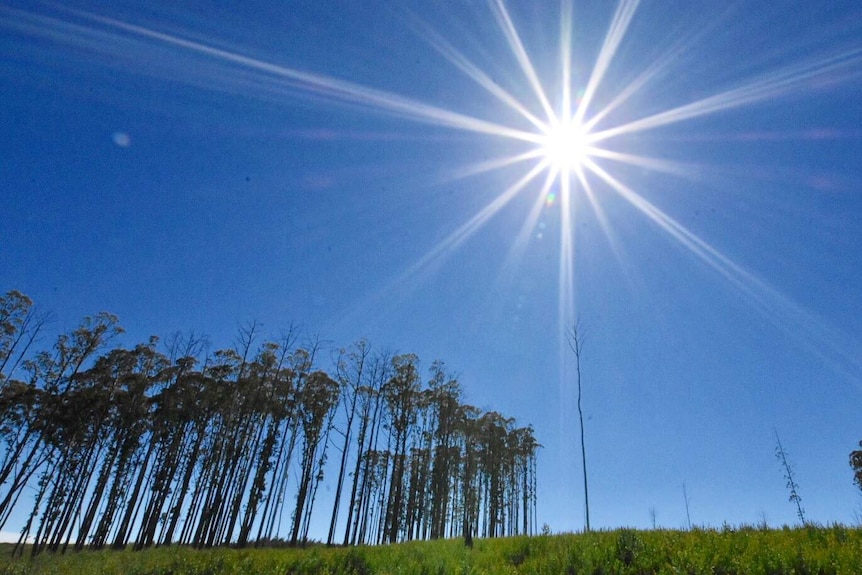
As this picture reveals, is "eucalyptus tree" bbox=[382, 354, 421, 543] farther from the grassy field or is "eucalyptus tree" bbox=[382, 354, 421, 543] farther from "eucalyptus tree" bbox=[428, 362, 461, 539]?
the grassy field

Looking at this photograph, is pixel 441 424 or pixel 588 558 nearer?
pixel 588 558

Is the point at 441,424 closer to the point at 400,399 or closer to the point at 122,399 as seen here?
the point at 400,399

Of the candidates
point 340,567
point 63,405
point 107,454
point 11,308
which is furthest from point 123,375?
point 340,567

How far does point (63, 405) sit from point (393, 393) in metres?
21.4

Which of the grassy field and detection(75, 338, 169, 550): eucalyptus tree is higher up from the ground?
detection(75, 338, 169, 550): eucalyptus tree

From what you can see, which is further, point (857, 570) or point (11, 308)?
point (11, 308)

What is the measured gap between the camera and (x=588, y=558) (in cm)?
866

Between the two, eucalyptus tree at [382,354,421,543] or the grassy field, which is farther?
eucalyptus tree at [382,354,421,543]

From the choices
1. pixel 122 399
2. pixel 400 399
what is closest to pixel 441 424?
pixel 400 399

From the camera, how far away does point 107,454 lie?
27766 mm

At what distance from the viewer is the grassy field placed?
24.2 feet

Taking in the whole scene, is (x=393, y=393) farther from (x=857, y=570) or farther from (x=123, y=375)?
(x=857, y=570)

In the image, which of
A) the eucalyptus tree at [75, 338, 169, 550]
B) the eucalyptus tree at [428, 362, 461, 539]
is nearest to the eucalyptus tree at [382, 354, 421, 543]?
the eucalyptus tree at [428, 362, 461, 539]

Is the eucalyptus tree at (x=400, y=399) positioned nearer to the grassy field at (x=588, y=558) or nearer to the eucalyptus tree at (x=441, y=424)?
the eucalyptus tree at (x=441, y=424)
